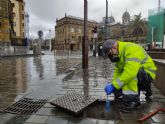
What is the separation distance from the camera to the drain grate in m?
4.53

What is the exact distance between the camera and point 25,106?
16.0 ft

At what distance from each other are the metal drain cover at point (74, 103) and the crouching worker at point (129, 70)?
56 centimetres

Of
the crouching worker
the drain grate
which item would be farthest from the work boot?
the drain grate

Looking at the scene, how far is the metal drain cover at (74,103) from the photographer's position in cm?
416

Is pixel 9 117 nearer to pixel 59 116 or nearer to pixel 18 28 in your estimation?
pixel 59 116

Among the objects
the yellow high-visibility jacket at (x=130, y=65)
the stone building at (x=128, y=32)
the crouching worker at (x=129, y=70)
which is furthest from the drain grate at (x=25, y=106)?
the stone building at (x=128, y=32)

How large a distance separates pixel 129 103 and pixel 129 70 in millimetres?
729

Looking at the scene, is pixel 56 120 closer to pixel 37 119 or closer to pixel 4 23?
pixel 37 119

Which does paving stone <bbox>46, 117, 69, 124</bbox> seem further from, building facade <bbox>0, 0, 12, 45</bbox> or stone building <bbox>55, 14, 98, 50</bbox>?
stone building <bbox>55, 14, 98, 50</bbox>

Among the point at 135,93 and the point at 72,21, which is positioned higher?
the point at 72,21

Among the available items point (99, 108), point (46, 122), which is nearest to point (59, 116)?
point (46, 122)

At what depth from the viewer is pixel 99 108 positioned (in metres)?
4.58

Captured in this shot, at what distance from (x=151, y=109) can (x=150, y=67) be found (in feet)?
2.64

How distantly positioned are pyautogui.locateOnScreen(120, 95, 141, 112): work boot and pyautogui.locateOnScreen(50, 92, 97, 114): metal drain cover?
618 millimetres
